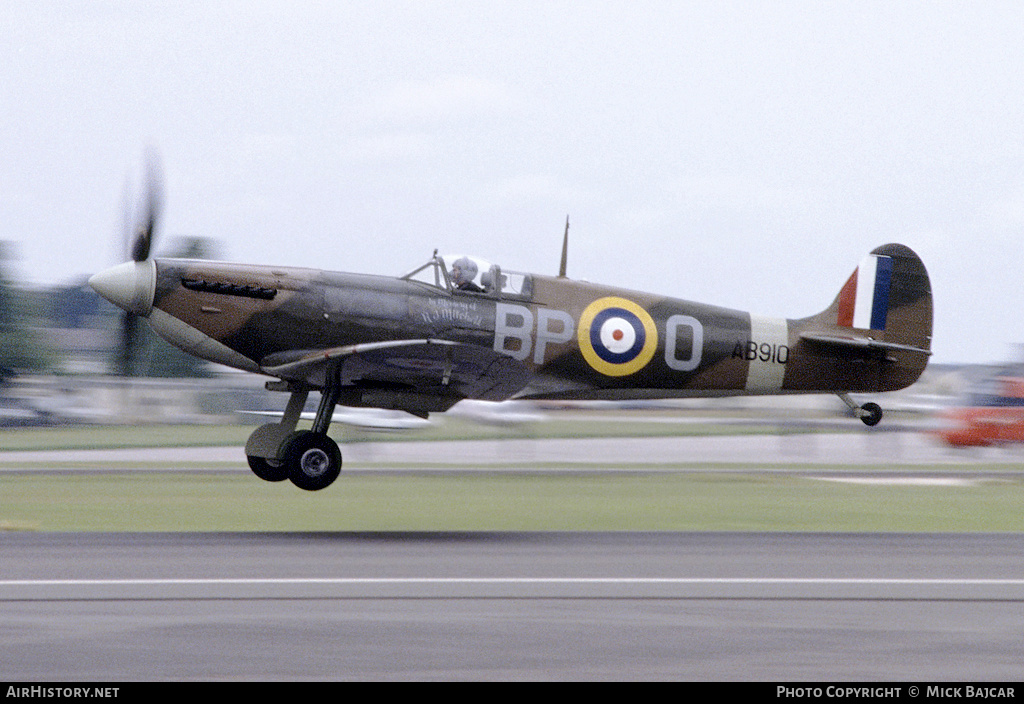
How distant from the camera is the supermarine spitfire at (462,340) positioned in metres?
13.8

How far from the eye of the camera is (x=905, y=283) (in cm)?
1669

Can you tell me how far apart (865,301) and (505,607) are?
375 inches

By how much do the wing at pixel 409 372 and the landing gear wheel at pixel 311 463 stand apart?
634 millimetres

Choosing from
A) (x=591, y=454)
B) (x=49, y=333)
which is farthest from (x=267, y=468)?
(x=49, y=333)

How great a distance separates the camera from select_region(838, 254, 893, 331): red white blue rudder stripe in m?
16.5

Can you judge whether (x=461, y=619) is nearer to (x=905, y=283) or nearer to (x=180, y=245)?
(x=905, y=283)

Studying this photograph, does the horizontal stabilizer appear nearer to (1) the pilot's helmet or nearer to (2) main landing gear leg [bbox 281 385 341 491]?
(1) the pilot's helmet

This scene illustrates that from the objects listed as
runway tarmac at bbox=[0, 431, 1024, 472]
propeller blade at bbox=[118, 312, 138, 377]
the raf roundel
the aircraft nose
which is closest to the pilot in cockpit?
the raf roundel

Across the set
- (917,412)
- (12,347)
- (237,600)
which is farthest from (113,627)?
(12,347)

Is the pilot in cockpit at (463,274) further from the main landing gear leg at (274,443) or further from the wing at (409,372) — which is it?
the main landing gear leg at (274,443)

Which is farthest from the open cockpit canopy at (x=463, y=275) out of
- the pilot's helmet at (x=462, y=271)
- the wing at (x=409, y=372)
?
the wing at (x=409, y=372)

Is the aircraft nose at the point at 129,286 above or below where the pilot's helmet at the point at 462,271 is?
below

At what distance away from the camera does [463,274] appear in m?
14.6

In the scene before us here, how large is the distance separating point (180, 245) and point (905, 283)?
42580mm
